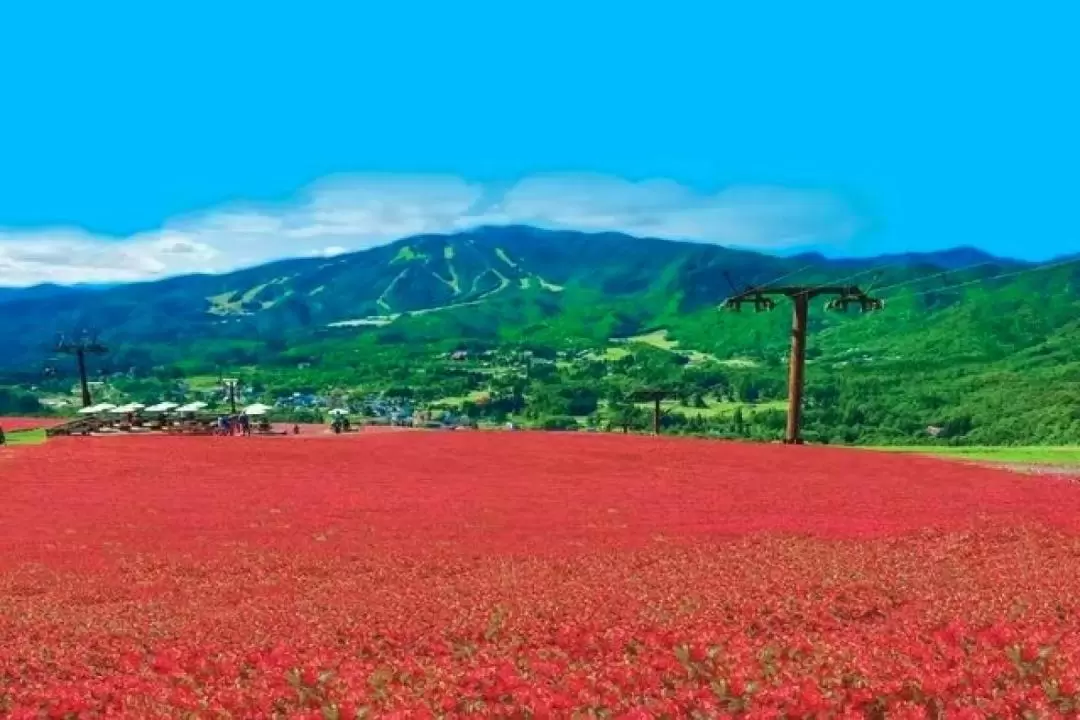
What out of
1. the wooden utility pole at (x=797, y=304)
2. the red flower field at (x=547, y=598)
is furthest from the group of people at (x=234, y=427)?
the wooden utility pole at (x=797, y=304)

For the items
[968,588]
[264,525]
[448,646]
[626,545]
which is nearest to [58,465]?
[264,525]

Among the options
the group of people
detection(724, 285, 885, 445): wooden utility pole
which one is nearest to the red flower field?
detection(724, 285, 885, 445): wooden utility pole

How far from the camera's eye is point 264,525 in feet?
90.1

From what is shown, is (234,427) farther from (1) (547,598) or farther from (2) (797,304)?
(1) (547,598)

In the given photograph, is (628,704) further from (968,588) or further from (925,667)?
(968,588)

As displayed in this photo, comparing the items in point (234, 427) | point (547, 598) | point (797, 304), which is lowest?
point (234, 427)

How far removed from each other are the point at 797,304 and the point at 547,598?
37.7m

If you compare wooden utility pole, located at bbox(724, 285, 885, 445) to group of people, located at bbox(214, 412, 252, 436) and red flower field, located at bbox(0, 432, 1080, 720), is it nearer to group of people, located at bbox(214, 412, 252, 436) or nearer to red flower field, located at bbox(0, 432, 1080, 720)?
red flower field, located at bbox(0, 432, 1080, 720)

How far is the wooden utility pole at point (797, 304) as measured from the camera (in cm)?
4800

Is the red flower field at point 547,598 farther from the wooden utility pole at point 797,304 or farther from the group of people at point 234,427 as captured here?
the group of people at point 234,427

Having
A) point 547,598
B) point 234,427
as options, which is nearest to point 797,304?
point 547,598

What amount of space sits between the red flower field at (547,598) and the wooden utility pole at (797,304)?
13210 mm

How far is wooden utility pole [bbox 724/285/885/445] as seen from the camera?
157 feet

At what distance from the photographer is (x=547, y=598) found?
631 inches
